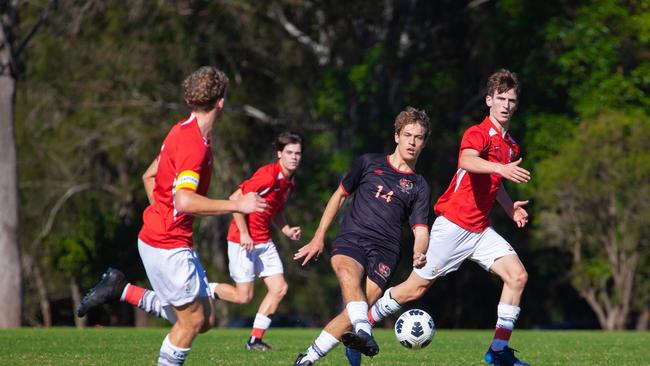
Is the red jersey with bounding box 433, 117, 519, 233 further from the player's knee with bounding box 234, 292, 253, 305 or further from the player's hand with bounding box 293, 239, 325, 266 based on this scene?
the player's knee with bounding box 234, 292, 253, 305

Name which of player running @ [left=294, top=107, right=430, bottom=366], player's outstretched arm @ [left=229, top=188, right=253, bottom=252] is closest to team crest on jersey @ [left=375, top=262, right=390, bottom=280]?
player running @ [left=294, top=107, right=430, bottom=366]

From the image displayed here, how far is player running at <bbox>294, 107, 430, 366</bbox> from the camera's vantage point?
9.05 meters

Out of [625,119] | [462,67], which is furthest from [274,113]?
[625,119]

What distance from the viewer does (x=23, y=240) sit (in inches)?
1553

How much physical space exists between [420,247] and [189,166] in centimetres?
252

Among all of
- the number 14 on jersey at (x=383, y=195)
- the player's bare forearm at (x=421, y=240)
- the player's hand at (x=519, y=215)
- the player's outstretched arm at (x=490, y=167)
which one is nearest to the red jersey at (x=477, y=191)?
the player's hand at (x=519, y=215)

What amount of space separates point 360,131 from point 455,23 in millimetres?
5100

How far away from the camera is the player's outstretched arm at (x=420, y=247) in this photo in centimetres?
907

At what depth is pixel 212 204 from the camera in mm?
7152

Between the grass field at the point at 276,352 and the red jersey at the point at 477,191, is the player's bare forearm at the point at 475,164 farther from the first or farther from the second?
the grass field at the point at 276,352

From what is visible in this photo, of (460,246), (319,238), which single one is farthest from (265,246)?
(319,238)

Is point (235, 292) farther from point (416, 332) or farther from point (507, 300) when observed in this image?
point (507, 300)

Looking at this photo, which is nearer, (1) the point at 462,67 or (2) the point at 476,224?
(2) the point at 476,224

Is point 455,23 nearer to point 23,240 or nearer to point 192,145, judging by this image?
point 23,240
